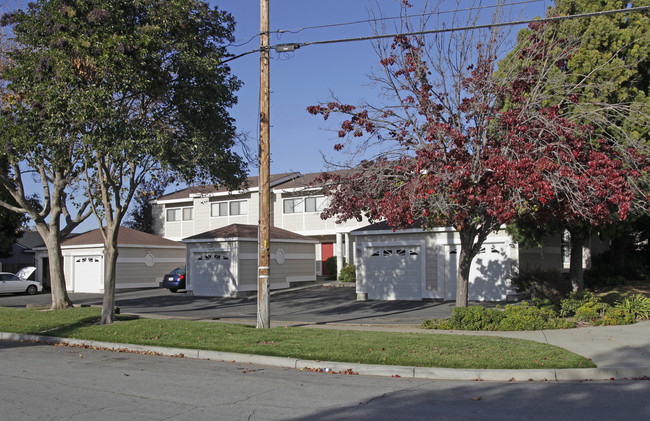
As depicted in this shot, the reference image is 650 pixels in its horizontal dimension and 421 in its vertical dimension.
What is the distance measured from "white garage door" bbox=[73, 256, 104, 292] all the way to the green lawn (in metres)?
17.3

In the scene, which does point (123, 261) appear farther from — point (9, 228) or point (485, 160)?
point (485, 160)

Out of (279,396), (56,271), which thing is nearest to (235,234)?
(56,271)

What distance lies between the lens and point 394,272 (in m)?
23.5

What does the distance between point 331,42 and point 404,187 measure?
145 inches

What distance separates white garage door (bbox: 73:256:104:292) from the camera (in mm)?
33094

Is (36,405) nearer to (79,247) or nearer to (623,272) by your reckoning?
(623,272)

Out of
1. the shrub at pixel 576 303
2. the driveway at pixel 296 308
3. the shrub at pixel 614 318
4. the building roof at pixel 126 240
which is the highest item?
the building roof at pixel 126 240

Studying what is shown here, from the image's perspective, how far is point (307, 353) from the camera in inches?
420

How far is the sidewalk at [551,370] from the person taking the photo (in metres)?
8.96

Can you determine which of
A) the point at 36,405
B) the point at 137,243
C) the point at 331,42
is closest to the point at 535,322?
the point at 331,42

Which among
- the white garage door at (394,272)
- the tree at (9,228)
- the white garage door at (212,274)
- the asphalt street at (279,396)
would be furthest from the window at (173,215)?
the asphalt street at (279,396)

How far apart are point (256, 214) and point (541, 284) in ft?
65.4

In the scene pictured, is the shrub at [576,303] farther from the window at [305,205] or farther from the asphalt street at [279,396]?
the window at [305,205]

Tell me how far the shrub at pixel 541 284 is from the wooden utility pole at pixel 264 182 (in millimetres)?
11274
